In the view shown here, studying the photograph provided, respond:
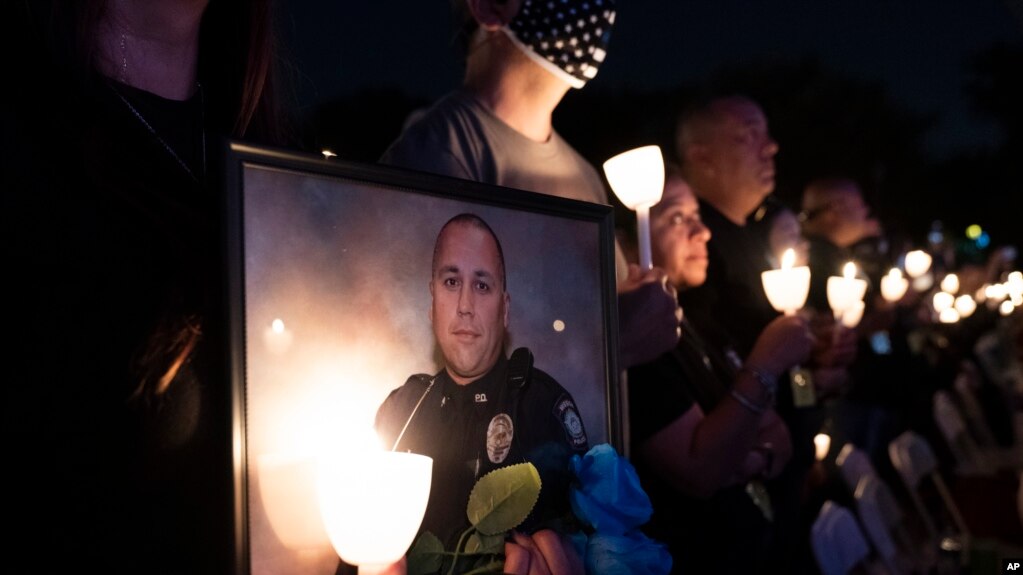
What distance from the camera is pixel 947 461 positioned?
7195 millimetres

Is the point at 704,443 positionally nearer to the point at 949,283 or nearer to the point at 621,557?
the point at 621,557

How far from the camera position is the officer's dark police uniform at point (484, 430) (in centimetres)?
112

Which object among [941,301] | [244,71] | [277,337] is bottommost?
[277,337]

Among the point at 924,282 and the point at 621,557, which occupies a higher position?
the point at 924,282

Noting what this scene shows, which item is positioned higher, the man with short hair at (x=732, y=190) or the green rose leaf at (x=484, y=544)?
the man with short hair at (x=732, y=190)

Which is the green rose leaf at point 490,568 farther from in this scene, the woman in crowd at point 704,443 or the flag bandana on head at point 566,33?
the woman in crowd at point 704,443

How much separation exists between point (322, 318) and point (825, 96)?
64.5 feet

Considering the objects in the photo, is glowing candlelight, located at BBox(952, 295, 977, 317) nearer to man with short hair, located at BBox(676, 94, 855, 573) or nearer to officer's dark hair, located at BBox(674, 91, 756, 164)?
man with short hair, located at BBox(676, 94, 855, 573)

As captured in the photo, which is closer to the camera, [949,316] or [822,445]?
[822,445]

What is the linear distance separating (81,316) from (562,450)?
0.66 meters

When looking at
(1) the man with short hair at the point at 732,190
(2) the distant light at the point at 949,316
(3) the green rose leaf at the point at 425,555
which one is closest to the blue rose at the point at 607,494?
(3) the green rose leaf at the point at 425,555

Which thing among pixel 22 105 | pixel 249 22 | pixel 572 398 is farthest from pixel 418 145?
pixel 22 105

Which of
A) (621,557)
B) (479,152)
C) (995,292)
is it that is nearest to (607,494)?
(621,557)

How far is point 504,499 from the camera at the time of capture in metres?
1.12
